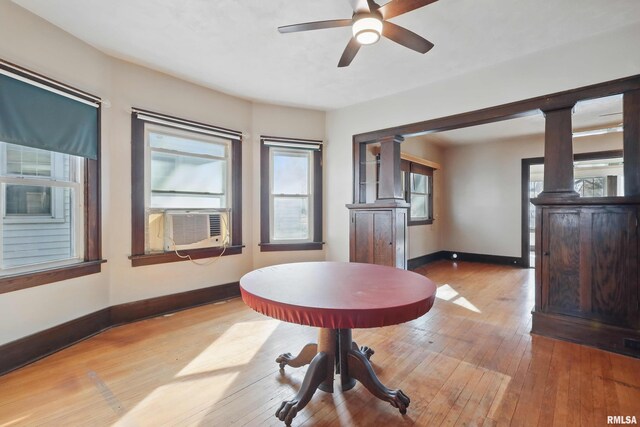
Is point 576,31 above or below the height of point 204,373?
above

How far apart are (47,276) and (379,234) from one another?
3.39 metres

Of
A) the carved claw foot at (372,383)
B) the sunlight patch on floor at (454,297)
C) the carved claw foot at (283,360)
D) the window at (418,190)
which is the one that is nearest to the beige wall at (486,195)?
the window at (418,190)

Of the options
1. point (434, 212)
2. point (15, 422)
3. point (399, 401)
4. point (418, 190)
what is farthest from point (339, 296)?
point (434, 212)

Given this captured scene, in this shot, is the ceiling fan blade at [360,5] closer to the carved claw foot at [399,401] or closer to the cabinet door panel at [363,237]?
the carved claw foot at [399,401]

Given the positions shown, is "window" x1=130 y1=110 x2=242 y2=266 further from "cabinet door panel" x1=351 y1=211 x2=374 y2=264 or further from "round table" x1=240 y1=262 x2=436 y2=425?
"round table" x1=240 y1=262 x2=436 y2=425

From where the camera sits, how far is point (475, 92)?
3.19 m

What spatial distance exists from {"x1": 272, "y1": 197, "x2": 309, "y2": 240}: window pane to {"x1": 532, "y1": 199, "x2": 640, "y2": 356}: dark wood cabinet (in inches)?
113

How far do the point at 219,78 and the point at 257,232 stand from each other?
6.66 ft

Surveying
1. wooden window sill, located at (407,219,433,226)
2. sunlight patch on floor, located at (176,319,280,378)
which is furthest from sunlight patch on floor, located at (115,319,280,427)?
wooden window sill, located at (407,219,433,226)

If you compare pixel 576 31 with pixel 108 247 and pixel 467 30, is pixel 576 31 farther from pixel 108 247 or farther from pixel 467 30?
pixel 108 247

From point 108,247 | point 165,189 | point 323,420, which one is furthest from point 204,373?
point 165,189

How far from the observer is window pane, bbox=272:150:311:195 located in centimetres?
432

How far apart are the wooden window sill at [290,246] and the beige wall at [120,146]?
0.08 meters

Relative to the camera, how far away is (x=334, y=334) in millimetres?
1879
